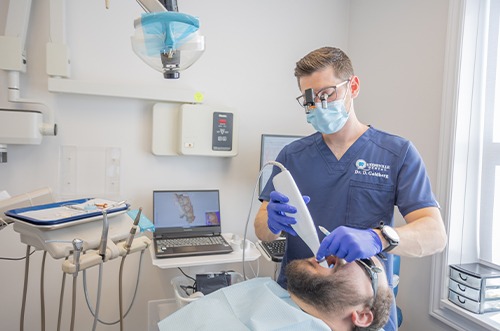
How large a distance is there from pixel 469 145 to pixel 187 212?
149cm

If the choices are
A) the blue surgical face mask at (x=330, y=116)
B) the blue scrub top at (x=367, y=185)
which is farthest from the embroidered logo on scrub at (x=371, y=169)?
the blue surgical face mask at (x=330, y=116)

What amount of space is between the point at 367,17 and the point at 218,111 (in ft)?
3.82

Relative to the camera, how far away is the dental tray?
94 centimetres

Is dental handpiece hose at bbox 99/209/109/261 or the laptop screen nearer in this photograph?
dental handpiece hose at bbox 99/209/109/261

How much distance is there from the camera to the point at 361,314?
0.98m

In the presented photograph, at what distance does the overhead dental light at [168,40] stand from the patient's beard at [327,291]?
0.74m


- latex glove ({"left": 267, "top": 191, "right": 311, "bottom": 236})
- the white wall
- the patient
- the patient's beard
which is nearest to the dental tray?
the patient

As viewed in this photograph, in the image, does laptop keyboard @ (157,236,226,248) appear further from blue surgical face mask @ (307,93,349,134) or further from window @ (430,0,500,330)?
window @ (430,0,500,330)

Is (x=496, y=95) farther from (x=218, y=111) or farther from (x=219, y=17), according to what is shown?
(x=219, y=17)

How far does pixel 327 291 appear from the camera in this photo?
978 mm

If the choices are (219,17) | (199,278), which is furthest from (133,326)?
(219,17)

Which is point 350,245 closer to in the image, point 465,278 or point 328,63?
point 328,63

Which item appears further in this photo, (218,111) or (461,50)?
(218,111)

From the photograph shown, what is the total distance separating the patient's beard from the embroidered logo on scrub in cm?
37
